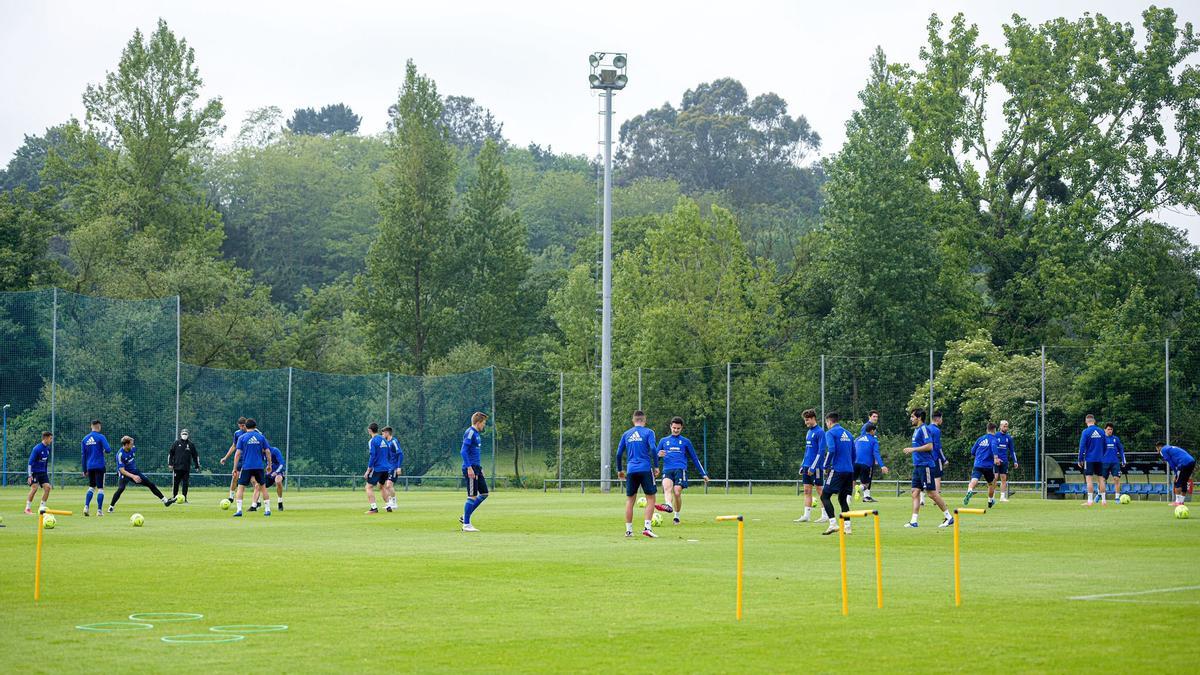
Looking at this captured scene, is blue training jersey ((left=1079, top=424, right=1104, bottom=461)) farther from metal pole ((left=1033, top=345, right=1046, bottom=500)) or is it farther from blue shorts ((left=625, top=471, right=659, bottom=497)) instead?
blue shorts ((left=625, top=471, right=659, bottom=497))

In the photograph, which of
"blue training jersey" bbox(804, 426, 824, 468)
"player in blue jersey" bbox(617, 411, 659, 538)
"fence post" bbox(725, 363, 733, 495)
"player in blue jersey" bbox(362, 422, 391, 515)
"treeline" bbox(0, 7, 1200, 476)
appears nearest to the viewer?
"player in blue jersey" bbox(617, 411, 659, 538)

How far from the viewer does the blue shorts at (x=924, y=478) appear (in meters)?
26.4

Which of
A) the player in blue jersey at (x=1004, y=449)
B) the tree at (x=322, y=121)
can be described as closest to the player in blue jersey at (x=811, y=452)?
the player in blue jersey at (x=1004, y=449)

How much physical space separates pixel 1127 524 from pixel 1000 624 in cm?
1660

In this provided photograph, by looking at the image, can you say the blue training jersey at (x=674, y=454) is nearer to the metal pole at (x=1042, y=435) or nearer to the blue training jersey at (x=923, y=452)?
the blue training jersey at (x=923, y=452)

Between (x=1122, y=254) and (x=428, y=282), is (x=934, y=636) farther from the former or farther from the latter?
(x=428, y=282)

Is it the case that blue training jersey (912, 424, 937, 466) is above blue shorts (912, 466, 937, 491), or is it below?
above

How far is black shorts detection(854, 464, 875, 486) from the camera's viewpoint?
29341mm

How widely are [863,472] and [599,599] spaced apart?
19.7 m

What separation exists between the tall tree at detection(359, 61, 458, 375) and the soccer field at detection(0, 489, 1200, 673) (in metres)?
46.2

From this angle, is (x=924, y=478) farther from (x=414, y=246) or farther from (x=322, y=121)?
(x=322, y=121)

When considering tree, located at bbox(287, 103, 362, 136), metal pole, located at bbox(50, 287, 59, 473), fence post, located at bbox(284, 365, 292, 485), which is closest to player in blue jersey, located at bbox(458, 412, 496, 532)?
fence post, located at bbox(284, 365, 292, 485)

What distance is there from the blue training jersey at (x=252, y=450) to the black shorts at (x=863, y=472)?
12840 mm

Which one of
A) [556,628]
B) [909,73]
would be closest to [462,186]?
[909,73]
